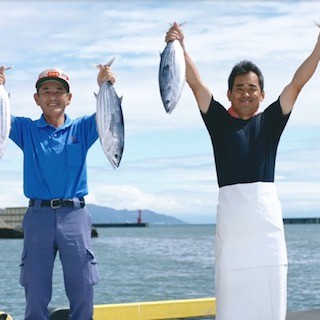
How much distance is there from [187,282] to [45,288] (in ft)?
88.9

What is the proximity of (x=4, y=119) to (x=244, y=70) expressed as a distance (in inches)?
51.1

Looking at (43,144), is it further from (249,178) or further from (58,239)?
(249,178)

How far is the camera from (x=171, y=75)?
165 inches

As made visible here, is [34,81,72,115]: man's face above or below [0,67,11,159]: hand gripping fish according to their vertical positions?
above

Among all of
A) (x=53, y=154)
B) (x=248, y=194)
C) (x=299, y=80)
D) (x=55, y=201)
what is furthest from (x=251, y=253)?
(x=53, y=154)

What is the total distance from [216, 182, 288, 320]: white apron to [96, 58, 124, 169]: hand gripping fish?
24.6 inches

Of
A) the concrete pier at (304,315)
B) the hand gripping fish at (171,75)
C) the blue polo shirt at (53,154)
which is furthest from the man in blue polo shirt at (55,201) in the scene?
the concrete pier at (304,315)

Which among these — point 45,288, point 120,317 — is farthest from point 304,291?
point 45,288

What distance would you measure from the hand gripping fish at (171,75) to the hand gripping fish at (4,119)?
82 cm

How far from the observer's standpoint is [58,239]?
4574 millimetres

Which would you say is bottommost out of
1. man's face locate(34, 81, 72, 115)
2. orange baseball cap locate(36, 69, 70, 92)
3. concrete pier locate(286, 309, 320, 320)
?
concrete pier locate(286, 309, 320, 320)

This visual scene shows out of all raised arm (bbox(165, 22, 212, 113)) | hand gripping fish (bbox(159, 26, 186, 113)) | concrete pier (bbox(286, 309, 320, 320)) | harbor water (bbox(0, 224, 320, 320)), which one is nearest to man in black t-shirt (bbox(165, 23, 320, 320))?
raised arm (bbox(165, 22, 212, 113))

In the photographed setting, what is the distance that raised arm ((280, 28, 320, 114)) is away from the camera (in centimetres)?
435

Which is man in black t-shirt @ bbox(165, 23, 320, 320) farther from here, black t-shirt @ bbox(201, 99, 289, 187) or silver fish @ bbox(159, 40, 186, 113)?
silver fish @ bbox(159, 40, 186, 113)
